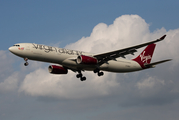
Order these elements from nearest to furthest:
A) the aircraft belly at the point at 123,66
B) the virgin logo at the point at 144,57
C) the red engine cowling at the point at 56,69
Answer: the aircraft belly at the point at 123,66 < the red engine cowling at the point at 56,69 < the virgin logo at the point at 144,57

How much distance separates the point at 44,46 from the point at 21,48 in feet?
11.8

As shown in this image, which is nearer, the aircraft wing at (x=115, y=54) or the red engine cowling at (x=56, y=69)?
the aircraft wing at (x=115, y=54)

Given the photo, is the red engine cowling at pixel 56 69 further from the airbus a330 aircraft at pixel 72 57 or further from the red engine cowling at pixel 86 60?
the red engine cowling at pixel 86 60

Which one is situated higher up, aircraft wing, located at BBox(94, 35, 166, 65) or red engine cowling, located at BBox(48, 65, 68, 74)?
red engine cowling, located at BBox(48, 65, 68, 74)

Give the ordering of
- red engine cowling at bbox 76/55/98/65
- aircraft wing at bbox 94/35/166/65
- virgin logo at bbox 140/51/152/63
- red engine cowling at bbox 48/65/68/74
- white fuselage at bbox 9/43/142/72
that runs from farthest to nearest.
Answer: virgin logo at bbox 140/51/152/63 < red engine cowling at bbox 48/65/68/74 < red engine cowling at bbox 76/55/98/65 < aircraft wing at bbox 94/35/166/65 < white fuselage at bbox 9/43/142/72

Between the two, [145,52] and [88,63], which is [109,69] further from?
[145,52]

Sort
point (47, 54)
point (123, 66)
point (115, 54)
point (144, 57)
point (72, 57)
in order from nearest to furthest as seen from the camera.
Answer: point (47, 54), point (72, 57), point (115, 54), point (123, 66), point (144, 57)

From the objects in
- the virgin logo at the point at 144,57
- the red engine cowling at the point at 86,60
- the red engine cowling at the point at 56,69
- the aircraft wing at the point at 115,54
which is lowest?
the red engine cowling at the point at 86,60

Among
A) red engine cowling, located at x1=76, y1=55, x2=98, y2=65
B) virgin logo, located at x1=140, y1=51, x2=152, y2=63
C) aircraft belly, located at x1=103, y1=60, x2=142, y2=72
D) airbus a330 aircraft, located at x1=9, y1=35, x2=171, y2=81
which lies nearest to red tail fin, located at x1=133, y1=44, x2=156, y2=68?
virgin logo, located at x1=140, y1=51, x2=152, y2=63

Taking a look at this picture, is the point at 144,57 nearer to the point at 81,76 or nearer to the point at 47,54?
the point at 81,76

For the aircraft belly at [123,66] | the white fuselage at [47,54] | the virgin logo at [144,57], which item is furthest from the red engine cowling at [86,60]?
the virgin logo at [144,57]

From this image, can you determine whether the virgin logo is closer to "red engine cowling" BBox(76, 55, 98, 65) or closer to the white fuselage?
the white fuselage

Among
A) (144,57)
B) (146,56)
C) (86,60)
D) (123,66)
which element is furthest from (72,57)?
(146,56)

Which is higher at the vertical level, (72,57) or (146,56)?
(146,56)
